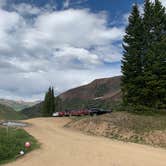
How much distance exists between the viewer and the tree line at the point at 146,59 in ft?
107

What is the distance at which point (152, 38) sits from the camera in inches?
1403

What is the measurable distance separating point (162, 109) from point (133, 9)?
13789mm

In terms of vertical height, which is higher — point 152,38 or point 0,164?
point 152,38

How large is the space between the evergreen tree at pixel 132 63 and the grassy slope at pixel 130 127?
282 centimetres

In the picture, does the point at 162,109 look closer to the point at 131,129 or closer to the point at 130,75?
the point at 130,75

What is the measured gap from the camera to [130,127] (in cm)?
2748

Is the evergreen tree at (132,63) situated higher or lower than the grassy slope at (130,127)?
higher

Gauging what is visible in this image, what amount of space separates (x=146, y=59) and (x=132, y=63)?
178 cm

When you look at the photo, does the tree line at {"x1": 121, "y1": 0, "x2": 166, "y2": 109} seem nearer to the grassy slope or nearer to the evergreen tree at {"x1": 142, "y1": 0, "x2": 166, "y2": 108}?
the evergreen tree at {"x1": 142, "y1": 0, "x2": 166, "y2": 108}

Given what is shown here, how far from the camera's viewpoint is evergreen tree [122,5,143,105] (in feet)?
110

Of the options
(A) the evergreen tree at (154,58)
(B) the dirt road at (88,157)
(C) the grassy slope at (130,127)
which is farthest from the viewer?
(A) the evergreen tree at (154,58)

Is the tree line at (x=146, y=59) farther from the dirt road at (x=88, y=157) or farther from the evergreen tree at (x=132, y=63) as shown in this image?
the dirt road at (x=88, y=157)

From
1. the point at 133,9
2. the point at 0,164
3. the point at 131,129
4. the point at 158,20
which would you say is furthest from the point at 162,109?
the point at 0,164

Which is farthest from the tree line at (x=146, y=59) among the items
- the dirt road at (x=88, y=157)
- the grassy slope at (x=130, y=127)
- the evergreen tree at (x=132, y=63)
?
the dirt road at (x=88, y=157)
